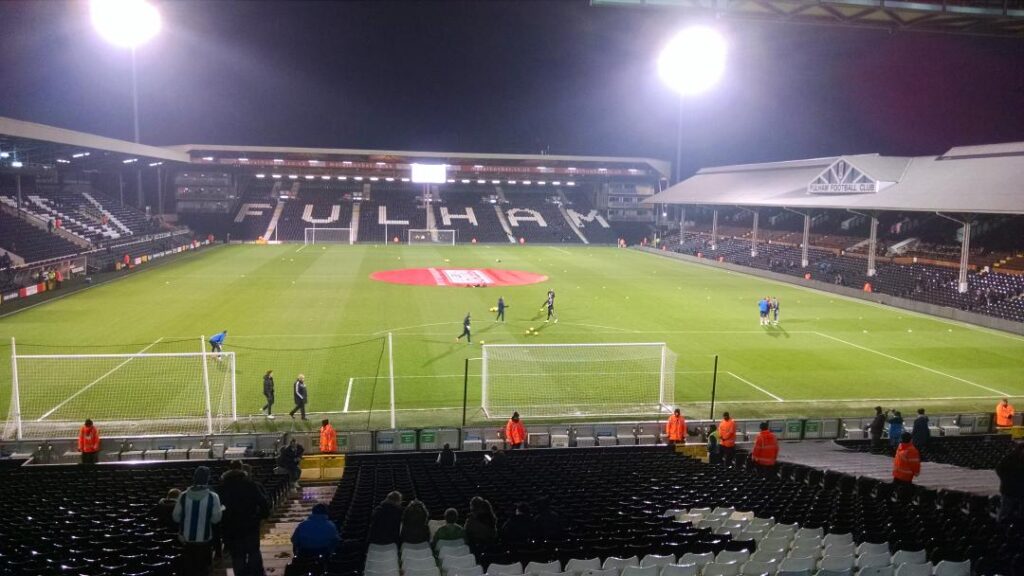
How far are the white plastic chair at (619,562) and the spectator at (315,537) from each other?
2658 millimetres

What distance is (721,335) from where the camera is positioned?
28.3m

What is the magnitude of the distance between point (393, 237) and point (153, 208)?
25528 mm

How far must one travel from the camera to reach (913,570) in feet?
20.8

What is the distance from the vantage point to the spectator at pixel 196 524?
21.1 ft

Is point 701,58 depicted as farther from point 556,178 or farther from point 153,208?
point 153,208

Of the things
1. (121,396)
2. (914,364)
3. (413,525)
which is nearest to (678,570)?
(413,525)

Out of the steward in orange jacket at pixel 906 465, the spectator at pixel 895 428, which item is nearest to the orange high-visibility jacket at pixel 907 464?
the steward in orange jacket at pixel 906 465

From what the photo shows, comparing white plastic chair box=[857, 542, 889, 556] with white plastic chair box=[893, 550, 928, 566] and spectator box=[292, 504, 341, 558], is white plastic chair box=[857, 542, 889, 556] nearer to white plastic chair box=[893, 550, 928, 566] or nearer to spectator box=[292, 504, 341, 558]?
white plastic chair box=[893, 550, 928, 566]

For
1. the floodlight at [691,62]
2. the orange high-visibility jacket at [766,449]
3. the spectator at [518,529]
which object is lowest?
the orange high-visibility jacket at [766,449]

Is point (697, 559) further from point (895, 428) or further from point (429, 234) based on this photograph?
point (429, 234)

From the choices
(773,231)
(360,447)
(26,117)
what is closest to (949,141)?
(773,231)

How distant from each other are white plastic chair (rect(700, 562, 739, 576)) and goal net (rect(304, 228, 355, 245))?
231 feet

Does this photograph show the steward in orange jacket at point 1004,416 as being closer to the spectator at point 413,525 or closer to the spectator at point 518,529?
the spectator at point 518,529

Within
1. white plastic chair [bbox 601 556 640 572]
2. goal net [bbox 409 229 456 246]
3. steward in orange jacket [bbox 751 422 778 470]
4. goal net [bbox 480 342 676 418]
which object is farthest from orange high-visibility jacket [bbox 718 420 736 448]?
goal net [bbox 409 229 456 246]
